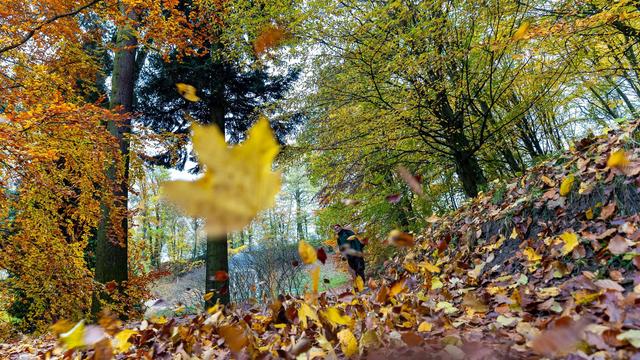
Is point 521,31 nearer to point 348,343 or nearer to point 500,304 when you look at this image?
point 500,304

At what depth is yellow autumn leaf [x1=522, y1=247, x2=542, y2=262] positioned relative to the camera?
7.37 ft

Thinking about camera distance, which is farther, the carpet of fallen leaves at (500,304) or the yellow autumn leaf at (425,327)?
the yellow autumn leaf at (425,327)

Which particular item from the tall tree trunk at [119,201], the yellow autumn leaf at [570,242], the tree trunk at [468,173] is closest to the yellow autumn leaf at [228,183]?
the yellow autumn leaf at [570,242]

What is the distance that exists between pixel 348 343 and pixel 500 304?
2.76 ft

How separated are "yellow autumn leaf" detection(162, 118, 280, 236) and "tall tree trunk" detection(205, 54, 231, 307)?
5404 millimetres

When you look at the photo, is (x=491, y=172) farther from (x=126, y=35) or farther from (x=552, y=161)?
(x=126, y=35)

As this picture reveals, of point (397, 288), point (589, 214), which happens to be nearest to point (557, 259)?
point (589, 214)

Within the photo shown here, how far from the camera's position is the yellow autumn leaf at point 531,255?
7.37ft

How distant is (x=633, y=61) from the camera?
5711 mm

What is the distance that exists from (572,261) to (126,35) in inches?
255

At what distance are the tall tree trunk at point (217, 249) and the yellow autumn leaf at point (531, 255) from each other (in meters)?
4.37

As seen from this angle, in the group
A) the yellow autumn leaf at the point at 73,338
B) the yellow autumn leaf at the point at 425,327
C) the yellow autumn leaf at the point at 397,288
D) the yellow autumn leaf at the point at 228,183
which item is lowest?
the yellow autumn leaf at the point at 425,327

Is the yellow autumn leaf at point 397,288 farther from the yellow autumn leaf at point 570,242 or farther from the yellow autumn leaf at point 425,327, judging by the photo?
the yellow autumn leaf at point 570,242

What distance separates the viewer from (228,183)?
0.51 m
